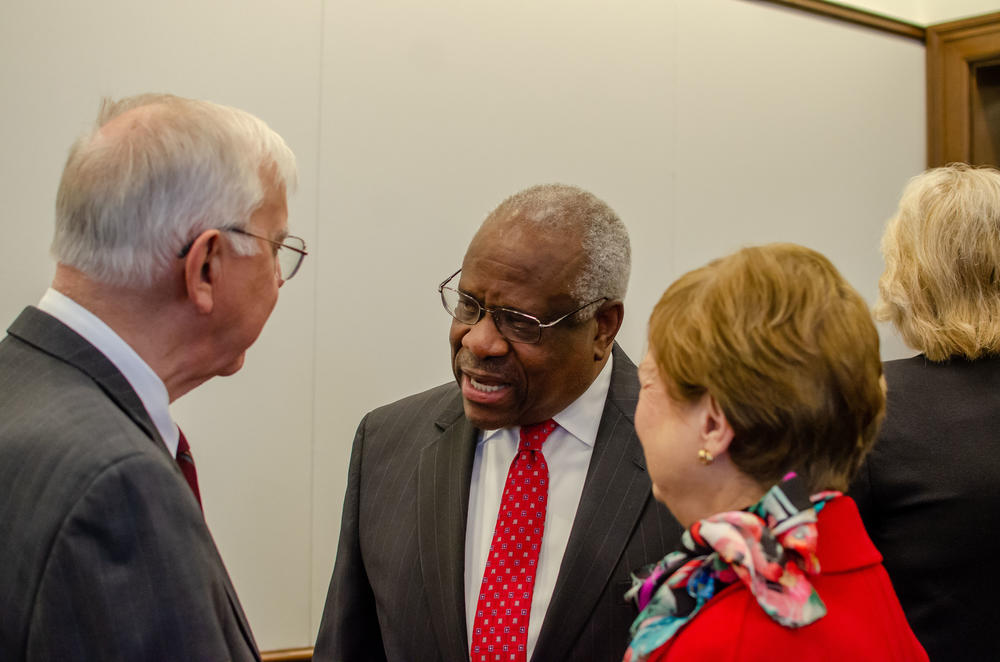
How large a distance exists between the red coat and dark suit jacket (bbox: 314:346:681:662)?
0.52 m

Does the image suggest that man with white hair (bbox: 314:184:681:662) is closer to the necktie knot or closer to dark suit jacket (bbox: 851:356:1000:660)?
the necktie knot

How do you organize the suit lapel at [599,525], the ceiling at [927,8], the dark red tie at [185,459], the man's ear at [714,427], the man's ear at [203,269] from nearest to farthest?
the man's ear at [714,427], the man's ear at [203,269], the dark red tie at [185,459], the suit lapel at [599,525], the ceiling at [927,8]

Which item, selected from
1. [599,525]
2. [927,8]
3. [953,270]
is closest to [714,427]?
[599,525]

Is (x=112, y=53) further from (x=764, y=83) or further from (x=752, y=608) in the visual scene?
(x=764, y=83)

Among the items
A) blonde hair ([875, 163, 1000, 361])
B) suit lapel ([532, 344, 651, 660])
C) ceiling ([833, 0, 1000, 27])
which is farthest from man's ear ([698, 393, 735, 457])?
ceiling ([833, 0, 1000, 27])

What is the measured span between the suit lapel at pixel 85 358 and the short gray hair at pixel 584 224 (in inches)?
33.6

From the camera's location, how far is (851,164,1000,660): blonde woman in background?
1887 millimetres

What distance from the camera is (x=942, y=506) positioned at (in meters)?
1.89

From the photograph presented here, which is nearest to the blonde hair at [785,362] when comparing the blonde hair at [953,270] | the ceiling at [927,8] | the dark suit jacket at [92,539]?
the dark suit jacket at [92,539]

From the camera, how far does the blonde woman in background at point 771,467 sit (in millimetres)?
1167

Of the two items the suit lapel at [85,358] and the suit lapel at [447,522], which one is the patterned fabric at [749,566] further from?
the suit lapel at [85,358]

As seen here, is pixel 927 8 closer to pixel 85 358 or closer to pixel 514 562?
pixel 514 562

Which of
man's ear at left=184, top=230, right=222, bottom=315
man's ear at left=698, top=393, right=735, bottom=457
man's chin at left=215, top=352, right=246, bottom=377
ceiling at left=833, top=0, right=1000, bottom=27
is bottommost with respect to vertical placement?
man's ear at left=698, top=393, right=735, bottom=457

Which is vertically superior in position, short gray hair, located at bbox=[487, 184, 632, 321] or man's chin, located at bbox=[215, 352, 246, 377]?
short gray hair, located at bbox=[487, 184, 632, 321]
